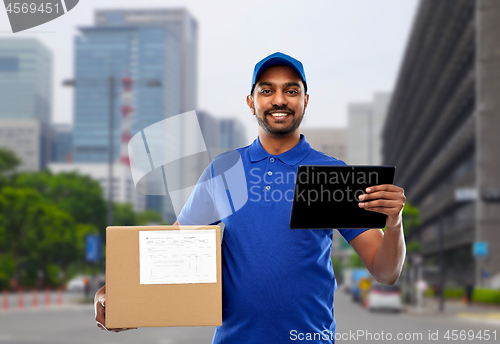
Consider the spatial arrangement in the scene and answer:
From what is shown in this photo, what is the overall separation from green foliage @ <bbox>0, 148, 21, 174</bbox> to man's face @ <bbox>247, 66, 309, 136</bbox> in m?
55.5

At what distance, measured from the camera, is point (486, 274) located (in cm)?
3966

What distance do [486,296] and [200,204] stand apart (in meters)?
33.9

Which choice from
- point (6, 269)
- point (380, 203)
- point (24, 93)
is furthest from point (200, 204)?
point (24, 93)

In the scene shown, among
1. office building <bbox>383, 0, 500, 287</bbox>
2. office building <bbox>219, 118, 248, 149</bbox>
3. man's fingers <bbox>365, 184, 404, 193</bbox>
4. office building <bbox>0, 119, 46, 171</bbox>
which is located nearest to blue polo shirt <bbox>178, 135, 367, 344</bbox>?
man's fingers <bbox>365, 184, 404, 193</bbox>

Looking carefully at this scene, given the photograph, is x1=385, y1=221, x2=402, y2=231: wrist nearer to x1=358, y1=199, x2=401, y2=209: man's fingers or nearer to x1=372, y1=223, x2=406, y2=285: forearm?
x1=372, y1=223, x2=406, y2=285: forearm

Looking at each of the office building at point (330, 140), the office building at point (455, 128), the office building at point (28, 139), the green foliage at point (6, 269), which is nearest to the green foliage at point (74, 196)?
the green foliage at point (6, 269)

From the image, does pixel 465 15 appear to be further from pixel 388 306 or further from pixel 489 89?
pixel 388 306

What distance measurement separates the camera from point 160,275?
7.13 ft

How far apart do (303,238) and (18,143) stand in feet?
509

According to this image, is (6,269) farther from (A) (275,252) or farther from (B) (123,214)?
(A) (275,252)

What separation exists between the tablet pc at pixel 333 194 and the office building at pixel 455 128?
65.8 feet

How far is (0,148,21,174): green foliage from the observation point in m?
54.5

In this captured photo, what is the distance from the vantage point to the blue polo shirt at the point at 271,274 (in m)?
2.33

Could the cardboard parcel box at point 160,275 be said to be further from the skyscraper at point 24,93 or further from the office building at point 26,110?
the skyscraper at point 24,93
